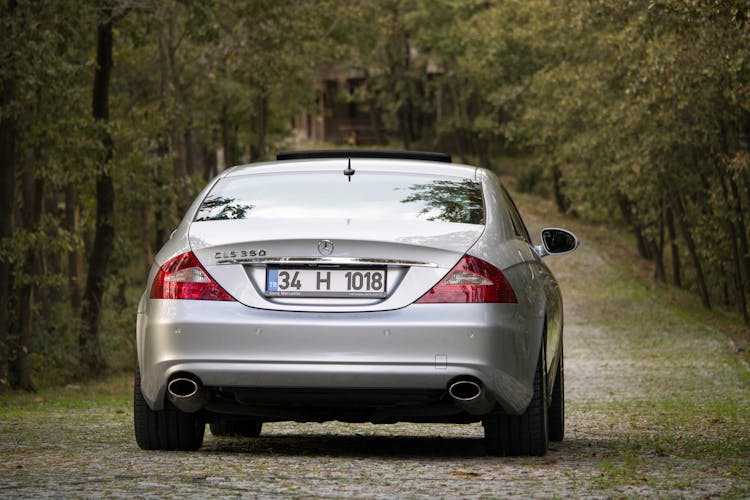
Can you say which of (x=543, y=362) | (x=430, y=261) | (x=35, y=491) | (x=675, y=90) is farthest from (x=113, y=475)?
(x=675, y=90)

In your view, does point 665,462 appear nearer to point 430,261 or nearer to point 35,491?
point 430,261

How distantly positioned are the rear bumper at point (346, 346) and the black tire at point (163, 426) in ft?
1.99

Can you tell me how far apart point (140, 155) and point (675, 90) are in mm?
13107

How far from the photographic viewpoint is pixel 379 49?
6881 cm

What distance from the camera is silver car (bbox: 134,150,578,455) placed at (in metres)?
7.37

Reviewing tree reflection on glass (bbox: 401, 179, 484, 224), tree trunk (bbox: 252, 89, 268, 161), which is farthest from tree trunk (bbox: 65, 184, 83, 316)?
tree reflection on glass (bbox: 401, 179, 484, 224)

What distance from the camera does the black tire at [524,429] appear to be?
8.05 metres

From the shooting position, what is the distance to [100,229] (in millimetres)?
27797

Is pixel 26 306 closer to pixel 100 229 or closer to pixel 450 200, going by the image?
pixel 100 229

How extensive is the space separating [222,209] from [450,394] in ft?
5.55

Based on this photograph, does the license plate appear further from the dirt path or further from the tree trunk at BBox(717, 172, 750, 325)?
the tree trunk at BBox(717, 172, 750, 325)

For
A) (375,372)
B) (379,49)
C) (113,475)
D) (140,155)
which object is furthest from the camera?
(379,49)

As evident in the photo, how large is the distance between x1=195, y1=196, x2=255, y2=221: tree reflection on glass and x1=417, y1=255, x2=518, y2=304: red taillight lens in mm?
1228

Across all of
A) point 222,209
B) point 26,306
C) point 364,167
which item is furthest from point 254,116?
point 222,209
